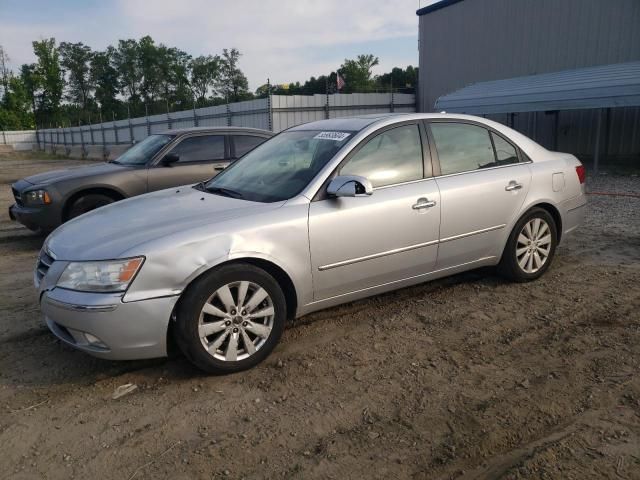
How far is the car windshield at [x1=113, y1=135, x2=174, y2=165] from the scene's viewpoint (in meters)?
7.41

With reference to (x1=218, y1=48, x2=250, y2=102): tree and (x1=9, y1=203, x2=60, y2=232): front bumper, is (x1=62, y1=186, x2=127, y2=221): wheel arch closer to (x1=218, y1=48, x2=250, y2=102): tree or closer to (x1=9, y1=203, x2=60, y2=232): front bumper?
(x1=9, y1=203, x2=60, y2=232): front bumper

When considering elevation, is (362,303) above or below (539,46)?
below

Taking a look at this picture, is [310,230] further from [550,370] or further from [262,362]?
[550,370]

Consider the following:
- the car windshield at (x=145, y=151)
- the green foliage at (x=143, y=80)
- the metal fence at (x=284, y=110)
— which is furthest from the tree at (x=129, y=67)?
the car windshield at (x=145, y=151)

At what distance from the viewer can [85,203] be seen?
694 centimetres

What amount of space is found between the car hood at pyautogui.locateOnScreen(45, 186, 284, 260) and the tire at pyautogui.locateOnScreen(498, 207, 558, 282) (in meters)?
2.34

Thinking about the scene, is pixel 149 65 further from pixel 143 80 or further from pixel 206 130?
pixel 206 130

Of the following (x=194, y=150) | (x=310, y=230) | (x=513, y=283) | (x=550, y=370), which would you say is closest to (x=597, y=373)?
(x=550, y=370)

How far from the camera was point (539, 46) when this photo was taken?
19.0 m

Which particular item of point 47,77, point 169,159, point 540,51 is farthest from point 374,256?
point 47,77

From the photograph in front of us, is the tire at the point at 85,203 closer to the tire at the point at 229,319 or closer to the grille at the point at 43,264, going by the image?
the grille at the point at 43,264

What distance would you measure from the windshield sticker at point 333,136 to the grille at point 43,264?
85.2 inches

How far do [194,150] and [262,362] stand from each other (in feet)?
15.6

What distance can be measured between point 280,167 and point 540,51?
59.5 ft
